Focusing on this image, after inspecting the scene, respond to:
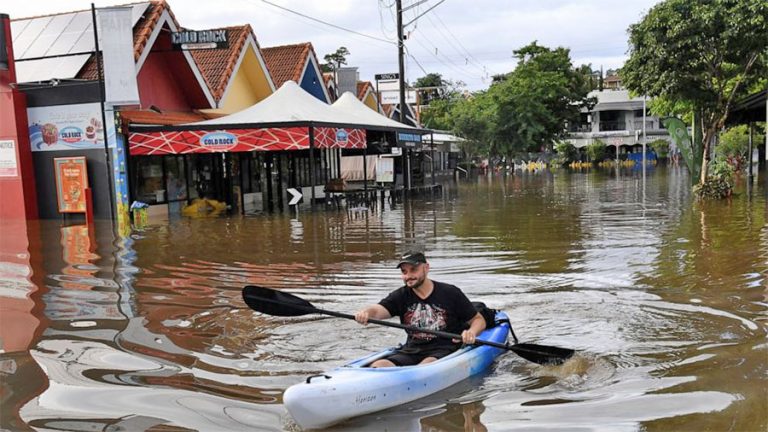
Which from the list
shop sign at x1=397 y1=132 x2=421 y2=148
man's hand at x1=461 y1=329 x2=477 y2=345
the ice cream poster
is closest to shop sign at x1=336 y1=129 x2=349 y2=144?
shop sign at x1=397 y1=132 x2=421 y2=148

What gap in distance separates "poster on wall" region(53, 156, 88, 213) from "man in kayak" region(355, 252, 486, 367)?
16871 millimetres

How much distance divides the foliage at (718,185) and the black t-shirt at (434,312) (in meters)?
17.8

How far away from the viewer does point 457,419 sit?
18.5 feet

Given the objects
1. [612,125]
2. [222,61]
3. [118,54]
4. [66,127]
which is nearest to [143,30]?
[118,54]

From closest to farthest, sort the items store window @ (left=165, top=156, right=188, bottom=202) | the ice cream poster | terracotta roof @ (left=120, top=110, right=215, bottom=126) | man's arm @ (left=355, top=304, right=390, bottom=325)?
man's arm @ (left=355, top=304, right=390, bottom=325) < the ice cream poster < terracotta roof @ (left=120, top=110, right=215, bottom=126) < store window @ (left=165, top=156, right=188, bottom=202)

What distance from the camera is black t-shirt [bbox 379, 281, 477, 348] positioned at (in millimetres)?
6562

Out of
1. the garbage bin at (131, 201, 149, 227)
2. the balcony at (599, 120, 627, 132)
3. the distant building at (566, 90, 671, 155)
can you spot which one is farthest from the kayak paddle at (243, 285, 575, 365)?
the balcony at (599, 120, 627, 132)

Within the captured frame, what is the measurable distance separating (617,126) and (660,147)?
19.6 feet

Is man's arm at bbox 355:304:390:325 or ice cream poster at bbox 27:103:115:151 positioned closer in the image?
man's arm at bbox 355:304:390:325

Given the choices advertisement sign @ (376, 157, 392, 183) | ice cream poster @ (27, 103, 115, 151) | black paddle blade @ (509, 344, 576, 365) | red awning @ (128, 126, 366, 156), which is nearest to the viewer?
black paddle blade @ (509, 344, 576, 365)

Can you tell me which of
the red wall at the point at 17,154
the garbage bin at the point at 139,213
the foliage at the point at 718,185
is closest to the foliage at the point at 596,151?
the foliage at the point at 718,185

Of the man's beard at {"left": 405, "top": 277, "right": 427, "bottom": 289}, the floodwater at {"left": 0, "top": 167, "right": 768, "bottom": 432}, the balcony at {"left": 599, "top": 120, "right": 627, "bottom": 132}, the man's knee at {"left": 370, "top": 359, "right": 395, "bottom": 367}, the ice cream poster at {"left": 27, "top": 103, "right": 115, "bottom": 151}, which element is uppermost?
the balcony at {"left": 599, "top": 120, "right": 627, "bottom": 132}

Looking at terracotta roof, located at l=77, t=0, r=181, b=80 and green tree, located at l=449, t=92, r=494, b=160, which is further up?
terracotta roof, located at l=77, t=0, r=181, b=80

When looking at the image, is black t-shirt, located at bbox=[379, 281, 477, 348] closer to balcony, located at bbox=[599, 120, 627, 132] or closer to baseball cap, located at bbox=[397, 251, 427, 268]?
baseball cap, located at bbox=[397, 251, 427, 268]
